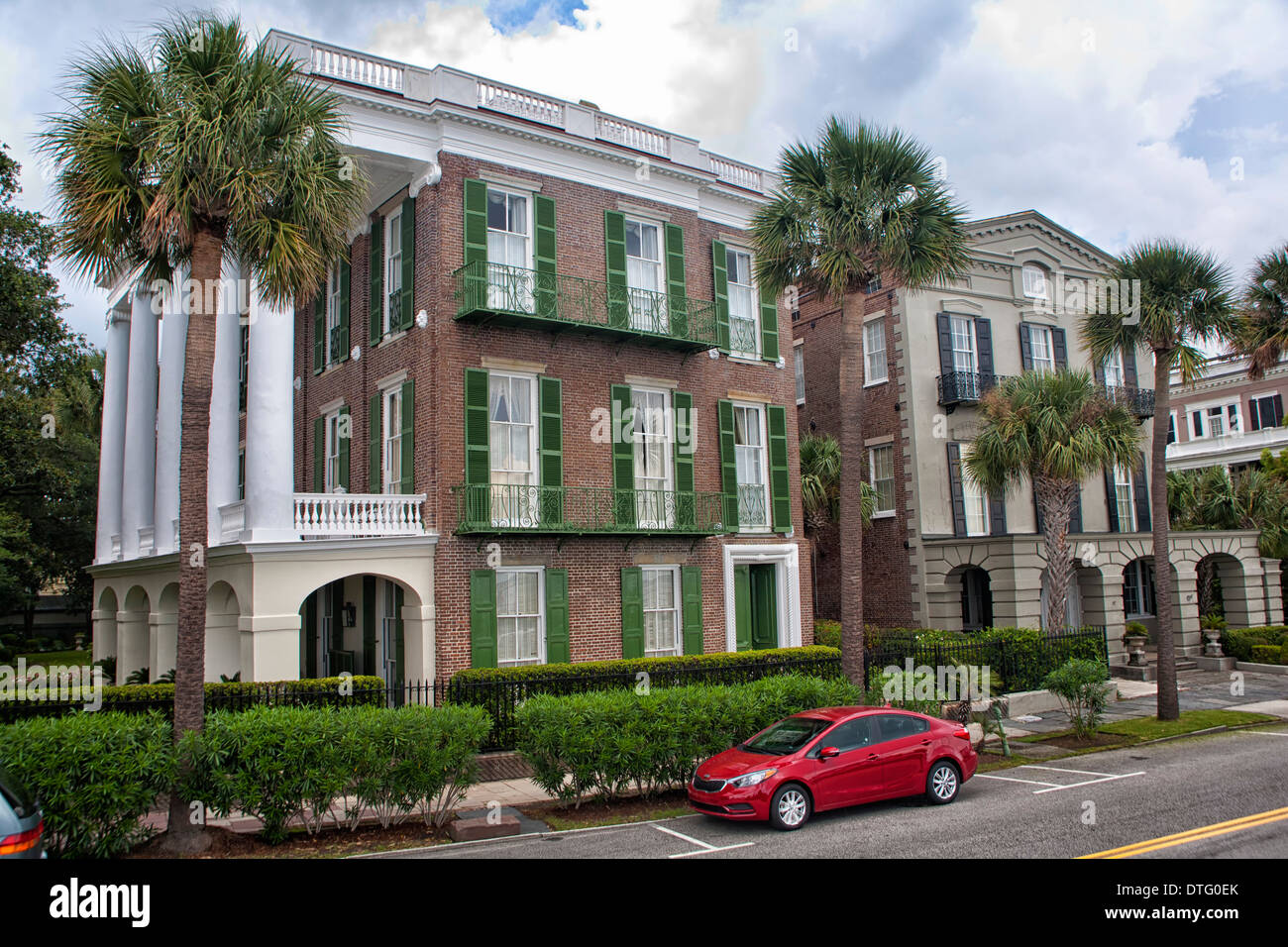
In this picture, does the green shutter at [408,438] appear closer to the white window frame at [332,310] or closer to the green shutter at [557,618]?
the green shutter at [557,618]

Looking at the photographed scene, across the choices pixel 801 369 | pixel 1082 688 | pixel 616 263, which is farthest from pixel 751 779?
pixel 801 369

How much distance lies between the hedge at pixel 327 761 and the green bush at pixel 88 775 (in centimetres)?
52

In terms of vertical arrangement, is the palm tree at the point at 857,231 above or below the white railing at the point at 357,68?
below

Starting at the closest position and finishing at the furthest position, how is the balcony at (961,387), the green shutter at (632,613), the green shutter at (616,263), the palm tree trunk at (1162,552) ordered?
the palm tree trunk at (1162,552)
the green shutter at (632,613)
the green shutter at (616,263)
the balcony at (961,387)

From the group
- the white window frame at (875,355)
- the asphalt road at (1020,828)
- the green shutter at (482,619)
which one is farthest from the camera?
the white window frame at (875,355)

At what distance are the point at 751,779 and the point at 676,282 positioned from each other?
539 inches

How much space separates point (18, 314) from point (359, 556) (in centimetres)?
1426

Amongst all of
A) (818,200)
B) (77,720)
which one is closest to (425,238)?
(818,200)

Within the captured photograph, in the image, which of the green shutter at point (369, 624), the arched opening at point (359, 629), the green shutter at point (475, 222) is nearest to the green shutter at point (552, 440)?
the green shutter at point (475, 222)

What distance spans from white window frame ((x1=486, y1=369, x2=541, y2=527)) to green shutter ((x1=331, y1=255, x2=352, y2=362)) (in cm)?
538

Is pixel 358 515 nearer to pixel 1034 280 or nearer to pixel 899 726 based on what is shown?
pixel 899 726

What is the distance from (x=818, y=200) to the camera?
651 inches

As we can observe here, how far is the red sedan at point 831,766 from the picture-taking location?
11961 millimetres

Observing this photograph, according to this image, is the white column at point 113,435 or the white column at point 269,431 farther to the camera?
the white column at point 113,435
